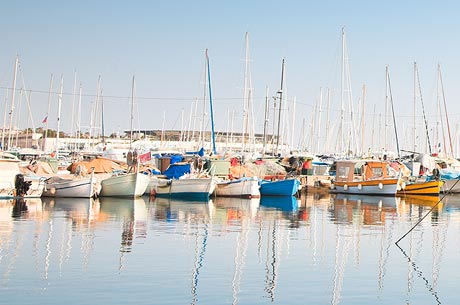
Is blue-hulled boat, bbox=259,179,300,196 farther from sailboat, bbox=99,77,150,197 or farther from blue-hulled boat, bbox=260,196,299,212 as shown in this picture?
sailboat, bbox=99,77,150,197

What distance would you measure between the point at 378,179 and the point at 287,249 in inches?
1397

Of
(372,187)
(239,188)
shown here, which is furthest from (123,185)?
(372,187)

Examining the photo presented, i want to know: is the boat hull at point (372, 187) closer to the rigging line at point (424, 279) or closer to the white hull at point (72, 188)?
the white hull at point (72, 188)

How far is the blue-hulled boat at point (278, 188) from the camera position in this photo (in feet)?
172

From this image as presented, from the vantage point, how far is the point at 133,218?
3234 cm

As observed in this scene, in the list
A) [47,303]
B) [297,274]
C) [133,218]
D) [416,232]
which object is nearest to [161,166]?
[133,218]

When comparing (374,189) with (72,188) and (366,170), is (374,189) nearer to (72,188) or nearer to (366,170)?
(366,170)

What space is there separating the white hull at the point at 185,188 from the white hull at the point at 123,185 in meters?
2.26

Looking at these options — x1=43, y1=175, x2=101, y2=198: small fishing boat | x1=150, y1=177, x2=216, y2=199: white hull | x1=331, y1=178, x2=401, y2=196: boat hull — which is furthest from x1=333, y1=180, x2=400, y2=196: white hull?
x1=43, y1=175, x2=101, y2=198: small fishing boat

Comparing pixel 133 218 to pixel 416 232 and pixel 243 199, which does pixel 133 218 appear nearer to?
pixel 416 232

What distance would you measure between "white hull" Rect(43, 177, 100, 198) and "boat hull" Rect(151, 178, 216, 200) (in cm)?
522

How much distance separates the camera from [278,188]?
52.6 m

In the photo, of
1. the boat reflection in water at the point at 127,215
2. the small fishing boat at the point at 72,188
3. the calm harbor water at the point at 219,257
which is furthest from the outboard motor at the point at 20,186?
the calm harbor water at the point at 219,257

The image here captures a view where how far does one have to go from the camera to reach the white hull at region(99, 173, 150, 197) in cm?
4584
